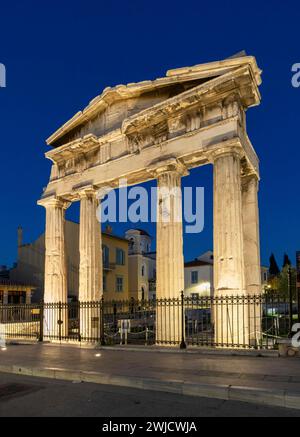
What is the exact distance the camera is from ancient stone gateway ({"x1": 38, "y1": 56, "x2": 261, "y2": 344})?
13.9m

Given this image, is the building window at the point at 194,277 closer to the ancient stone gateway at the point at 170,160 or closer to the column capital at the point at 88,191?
the ancient stone gateway at the point at 170,160

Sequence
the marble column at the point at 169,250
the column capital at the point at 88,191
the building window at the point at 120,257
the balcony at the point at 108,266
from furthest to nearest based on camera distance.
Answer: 1. the building window at the point at 120,257
2. the balcony at the point at 108,266
3. the column capital at the point at 88,191
4. the marble column at the point at 169,250

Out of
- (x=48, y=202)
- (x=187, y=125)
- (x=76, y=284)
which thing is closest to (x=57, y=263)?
(x=48, y=202)

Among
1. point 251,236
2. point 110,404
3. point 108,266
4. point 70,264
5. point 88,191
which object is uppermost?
point 88,191

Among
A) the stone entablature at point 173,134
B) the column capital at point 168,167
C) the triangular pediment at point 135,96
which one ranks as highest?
the triangular pediment at point 135,96

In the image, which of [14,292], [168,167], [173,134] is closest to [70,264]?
[14,292]

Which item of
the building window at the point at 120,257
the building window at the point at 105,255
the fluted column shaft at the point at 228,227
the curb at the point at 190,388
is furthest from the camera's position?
the building window at the point at 120,257

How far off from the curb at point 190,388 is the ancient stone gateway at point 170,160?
562cm

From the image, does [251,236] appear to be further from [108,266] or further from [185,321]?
[108,266]

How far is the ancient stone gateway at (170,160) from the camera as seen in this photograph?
13.9m

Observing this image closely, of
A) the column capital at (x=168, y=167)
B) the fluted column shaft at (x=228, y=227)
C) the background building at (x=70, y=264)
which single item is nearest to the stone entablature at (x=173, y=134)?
the column capital at (x=168, y=167)

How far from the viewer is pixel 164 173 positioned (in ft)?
51.6

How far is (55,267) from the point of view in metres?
19.5

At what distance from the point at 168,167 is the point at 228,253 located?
14.1 feet
